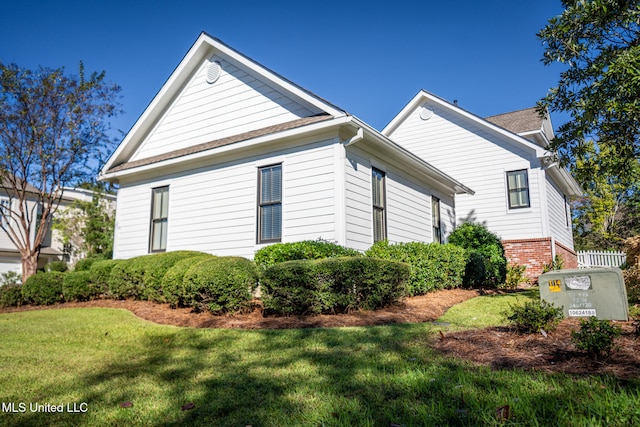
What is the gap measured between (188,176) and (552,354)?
34.5 ft

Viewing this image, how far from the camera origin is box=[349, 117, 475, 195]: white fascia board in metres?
9.73

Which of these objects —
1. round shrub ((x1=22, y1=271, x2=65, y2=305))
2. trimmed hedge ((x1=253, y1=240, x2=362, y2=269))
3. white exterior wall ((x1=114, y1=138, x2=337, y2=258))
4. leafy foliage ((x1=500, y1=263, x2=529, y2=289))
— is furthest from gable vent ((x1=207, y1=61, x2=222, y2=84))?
leafy foliage ((x1=500, y1=263, x2=529, y2=289))

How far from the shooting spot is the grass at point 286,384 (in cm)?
295

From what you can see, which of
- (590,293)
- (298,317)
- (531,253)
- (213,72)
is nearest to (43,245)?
(213,72)

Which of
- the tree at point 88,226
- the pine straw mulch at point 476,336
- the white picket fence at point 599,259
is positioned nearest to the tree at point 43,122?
the tree at point 88,226

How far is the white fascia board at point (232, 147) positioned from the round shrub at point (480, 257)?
20.0 feet

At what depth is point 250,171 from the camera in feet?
36.7

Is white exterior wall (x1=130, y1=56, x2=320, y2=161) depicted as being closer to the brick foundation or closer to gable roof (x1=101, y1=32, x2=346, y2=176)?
gable roof (x1=101, y1=32, x2=346, y2=176)

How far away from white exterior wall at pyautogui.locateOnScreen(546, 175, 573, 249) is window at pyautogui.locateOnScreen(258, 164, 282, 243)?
1184 cm

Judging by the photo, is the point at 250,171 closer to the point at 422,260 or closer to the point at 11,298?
the point at 422,260

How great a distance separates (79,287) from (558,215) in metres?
18.9

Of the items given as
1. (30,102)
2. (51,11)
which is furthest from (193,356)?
(30,102)

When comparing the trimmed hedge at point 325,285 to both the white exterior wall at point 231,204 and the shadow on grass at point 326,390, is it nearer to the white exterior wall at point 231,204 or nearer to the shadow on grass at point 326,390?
the shadow on grass at point 326,390

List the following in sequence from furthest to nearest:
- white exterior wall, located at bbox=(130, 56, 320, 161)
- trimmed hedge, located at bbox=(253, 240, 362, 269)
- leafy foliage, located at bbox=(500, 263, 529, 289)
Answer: leafy foliage, located at bbox=(500, 263, 529, 289) → white exterior wall, located at bbox=(130, 56, 320, 161) → trimmed hedge, located at bbox=(253, 240, 362, 269)
